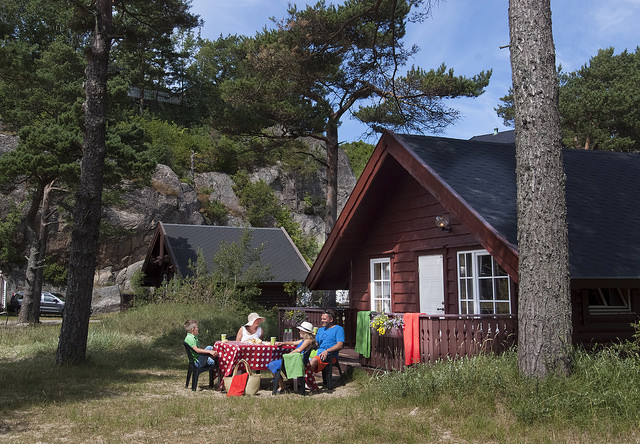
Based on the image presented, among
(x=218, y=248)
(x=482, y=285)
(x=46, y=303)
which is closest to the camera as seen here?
(x=482, y=285)

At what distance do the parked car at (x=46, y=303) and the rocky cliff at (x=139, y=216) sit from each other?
2160mm

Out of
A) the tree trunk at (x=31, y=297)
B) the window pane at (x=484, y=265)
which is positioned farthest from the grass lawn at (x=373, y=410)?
the tree trunk at (x=31, y=297)

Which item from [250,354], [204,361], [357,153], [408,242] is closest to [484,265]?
[408,242]

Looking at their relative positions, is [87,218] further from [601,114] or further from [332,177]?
[601,114]

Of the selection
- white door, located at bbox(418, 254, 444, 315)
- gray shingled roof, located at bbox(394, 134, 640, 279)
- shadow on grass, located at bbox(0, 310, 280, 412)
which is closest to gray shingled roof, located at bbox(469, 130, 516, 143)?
shadow on grass, located at bbox(0, 310, 280, 412)

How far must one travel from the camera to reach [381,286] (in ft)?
46.1

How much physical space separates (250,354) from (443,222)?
14.5 feet

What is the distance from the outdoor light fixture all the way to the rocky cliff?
2198 centimetres

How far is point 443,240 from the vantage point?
11758 millimetres

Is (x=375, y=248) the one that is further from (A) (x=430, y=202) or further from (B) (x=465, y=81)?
(B) (x=465, y=81)

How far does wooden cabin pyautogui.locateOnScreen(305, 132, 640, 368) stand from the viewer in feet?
29.3

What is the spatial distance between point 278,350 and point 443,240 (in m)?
3.99

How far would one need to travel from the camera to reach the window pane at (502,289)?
34.1ft

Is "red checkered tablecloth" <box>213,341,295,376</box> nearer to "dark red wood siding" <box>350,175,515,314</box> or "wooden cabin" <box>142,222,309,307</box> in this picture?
"dark red wood siding" <box>350,175,515,314</box>
